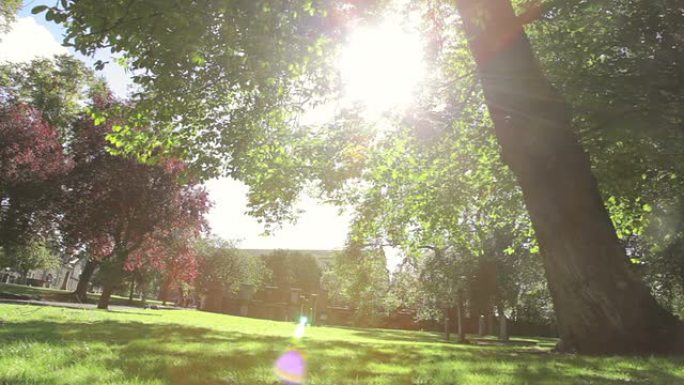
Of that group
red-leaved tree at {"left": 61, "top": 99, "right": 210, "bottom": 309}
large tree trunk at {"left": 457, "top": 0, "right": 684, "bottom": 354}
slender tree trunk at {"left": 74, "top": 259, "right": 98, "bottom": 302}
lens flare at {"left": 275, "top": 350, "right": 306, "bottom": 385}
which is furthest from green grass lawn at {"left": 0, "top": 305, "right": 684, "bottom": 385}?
slender tree trunk at {"left": 74, "top": 259, "right": 98, "bottom": 302}

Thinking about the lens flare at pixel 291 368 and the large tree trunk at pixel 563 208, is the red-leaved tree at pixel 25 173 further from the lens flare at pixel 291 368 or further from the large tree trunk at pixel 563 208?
the large tree trunk at pixel 563 208

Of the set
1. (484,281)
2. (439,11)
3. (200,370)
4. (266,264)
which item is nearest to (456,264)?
(484,281)

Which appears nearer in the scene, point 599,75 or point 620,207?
point 599,75

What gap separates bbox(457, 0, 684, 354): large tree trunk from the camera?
745cm

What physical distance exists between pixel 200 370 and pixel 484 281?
26756 millimetres

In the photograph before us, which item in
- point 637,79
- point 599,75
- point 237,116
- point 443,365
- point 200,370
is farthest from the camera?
point 237,116

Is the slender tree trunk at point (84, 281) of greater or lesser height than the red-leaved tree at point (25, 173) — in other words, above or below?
below

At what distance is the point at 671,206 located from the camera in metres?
16.8

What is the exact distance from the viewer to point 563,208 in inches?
305

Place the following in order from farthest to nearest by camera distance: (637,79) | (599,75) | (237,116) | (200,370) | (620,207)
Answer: (620,207) → (237,116) → (599,75) → (637,79) → (200,370)

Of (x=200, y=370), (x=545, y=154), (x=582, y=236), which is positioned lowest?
(x=200, y=370)

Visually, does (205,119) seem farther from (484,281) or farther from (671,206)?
(484,281)

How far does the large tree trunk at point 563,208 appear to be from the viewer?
7445 mm

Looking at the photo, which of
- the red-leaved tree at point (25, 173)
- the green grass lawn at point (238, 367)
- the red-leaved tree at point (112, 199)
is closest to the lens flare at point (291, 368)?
the green grass lawn at point (238, 367)
